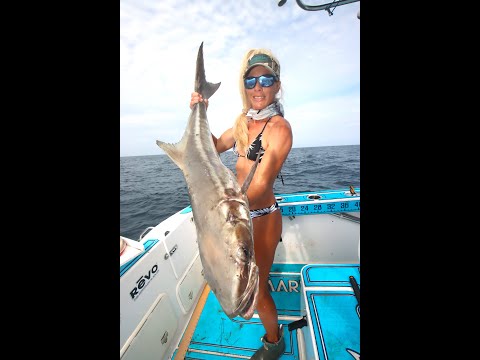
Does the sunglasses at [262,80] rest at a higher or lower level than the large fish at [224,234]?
higher

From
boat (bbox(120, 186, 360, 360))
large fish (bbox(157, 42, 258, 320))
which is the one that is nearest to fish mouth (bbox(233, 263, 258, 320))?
large fish (bbox(157, 42, 258, 320))

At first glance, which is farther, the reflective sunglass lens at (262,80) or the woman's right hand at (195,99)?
the woman's right hand at (195,99)

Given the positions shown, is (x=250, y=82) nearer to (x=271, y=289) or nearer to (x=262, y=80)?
(x=262, y=80)

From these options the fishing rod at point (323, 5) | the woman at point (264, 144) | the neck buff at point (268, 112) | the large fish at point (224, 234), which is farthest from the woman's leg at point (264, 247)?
the fishing rod at point (323, 5)

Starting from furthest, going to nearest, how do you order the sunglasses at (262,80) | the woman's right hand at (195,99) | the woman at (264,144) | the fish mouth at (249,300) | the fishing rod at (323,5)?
the fishing rod at (323,5), the woman's right hand at (195,99), the sunglasses at (262,80), the woman at (264,144), the fish mouth at (249,300)

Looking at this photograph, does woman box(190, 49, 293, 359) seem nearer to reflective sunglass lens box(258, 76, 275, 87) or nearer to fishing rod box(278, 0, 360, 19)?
reflective sunglass lens box(258, 76, 275, 87)

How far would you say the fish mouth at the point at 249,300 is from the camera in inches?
45.3

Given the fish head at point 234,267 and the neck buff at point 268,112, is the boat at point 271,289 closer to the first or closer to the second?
the fish head at point 234,267

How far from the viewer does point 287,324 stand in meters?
3.09
